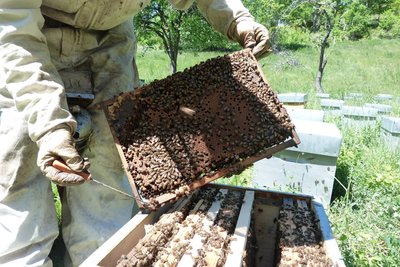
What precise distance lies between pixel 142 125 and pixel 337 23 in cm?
1468

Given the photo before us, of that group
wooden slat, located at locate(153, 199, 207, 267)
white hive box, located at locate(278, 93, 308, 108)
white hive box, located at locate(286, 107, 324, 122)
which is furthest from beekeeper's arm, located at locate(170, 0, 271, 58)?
white hive box, located at locate(278, 93, 308, 108)

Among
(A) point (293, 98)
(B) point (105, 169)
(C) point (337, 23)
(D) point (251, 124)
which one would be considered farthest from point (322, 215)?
(C) point (337, 23)

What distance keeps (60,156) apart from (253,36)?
1.52m

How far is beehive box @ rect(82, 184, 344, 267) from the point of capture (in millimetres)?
1721

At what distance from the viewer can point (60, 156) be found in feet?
6.13

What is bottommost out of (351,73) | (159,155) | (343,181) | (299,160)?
(351,73)

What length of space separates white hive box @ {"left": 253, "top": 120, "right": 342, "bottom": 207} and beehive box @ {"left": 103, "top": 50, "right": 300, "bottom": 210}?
1686 millimetres

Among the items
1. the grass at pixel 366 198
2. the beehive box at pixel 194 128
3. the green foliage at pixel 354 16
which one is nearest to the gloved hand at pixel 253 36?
the beehive box at pixel 194 128

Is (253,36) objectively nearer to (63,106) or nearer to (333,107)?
(63,106)

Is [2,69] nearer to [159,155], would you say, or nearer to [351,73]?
[159,155]

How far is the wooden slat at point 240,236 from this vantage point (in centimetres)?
169

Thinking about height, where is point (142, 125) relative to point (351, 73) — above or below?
above

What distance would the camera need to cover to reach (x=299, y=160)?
4.16m

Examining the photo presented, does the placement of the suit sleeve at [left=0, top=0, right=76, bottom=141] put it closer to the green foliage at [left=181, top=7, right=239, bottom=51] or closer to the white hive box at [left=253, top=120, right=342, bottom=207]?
the white hive box at [left=253, top=120, right=342, bottom=207]
